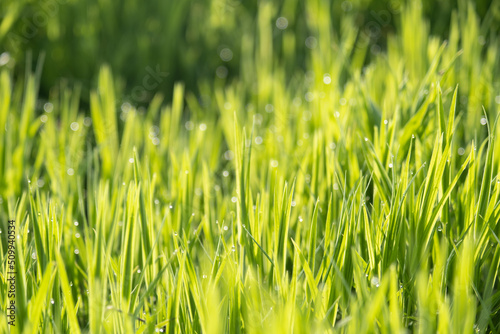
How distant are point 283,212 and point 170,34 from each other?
1221 millimetres

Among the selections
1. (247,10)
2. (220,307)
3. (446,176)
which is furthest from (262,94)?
(220,307)

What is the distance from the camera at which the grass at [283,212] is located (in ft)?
2.18

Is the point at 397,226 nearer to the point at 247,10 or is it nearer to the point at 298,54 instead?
the point at 298,54

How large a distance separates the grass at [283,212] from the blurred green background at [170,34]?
20 cm

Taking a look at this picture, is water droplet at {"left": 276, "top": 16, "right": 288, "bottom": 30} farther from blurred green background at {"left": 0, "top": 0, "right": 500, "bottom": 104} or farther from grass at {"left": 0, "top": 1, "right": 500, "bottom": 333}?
grass at {"left": 0, "top": 1, "right": 500, "bottom": 333}

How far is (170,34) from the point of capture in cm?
180

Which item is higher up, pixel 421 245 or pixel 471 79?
pixel 471 79

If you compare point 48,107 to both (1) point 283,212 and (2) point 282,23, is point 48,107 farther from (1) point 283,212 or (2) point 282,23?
(1) point 283,212

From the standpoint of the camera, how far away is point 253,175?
1054mm

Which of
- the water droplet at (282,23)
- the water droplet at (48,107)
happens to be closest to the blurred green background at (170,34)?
the water droplet at (282,23)

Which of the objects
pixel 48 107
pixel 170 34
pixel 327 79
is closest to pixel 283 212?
pixel 327 79

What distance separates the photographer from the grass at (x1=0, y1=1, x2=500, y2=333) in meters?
0.66

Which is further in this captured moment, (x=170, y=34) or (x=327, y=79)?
(x=170, y=34)

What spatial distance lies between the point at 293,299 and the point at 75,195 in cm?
58
